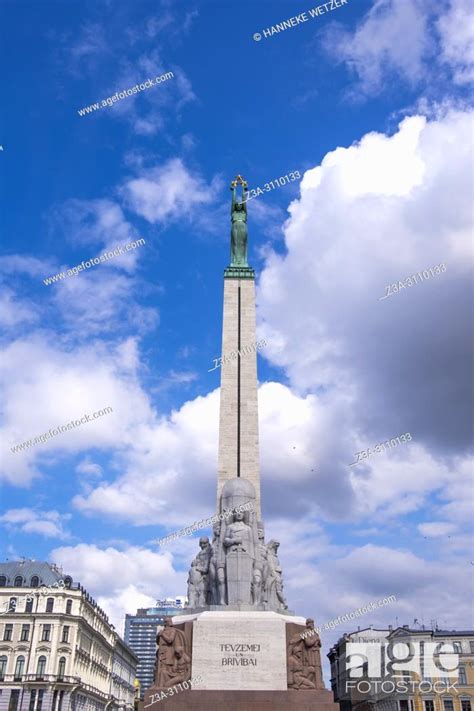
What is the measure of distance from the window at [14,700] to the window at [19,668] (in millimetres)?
1009

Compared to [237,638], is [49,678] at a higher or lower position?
higher

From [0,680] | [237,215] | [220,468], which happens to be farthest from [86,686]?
[237,215]

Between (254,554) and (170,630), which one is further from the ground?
(254,554)

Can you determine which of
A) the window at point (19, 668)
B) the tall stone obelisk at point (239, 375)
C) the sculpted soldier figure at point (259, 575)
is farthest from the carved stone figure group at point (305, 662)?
the window at point (19, 668)

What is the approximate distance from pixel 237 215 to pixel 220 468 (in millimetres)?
14423

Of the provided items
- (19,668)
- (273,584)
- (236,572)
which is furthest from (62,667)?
(236,572)

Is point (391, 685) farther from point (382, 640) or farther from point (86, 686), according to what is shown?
point (86, 686)

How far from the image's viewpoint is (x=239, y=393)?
1195 inches

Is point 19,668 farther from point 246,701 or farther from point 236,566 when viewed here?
point 246,701

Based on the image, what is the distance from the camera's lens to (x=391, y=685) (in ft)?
217

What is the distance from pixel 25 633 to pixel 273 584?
150 feet

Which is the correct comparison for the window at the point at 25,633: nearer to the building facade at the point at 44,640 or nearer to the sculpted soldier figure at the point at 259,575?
the building facade at the point at 44,640

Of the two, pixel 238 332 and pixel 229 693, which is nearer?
pixel 229 693

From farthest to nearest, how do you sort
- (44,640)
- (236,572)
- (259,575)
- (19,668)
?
(44,640) < (19,668) < (259,575) < (236,572)
